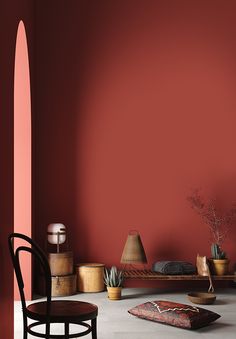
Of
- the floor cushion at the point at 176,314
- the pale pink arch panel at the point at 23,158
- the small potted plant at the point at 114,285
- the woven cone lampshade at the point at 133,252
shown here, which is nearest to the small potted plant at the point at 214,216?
the woven cone lampshade at the point at 133,252

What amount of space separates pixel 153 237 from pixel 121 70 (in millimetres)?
1950

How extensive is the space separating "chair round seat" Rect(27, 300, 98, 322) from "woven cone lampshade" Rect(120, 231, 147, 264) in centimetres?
242

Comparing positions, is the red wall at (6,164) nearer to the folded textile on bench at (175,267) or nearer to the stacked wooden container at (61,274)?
the stacked wooden container at (61,274)

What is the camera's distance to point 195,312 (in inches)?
173

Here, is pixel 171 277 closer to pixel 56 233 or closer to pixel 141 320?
pixel 141 320

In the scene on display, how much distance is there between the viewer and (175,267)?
18.8 feet

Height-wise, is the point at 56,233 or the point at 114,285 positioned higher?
the point at 56,233

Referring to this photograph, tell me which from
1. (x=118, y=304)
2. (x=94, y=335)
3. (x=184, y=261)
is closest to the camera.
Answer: (x=94, y=335)

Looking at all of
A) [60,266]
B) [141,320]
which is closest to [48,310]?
[141,320]

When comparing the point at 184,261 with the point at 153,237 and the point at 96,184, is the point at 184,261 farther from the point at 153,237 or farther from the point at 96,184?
the point at 96,184

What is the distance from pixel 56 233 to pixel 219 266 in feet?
5.81

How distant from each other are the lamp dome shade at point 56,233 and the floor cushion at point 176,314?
143cm

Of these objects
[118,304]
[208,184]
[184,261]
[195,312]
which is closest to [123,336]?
[195,312]

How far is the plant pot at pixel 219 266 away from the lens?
18.9ft
